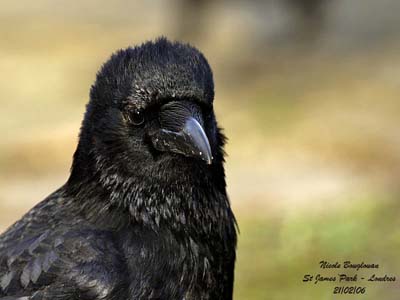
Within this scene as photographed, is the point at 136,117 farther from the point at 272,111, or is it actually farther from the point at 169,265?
the point at 272,111

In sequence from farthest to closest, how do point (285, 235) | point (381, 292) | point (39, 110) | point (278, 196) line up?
point (39, 110), point (278, 196), point (285, 235), point (381, 292)

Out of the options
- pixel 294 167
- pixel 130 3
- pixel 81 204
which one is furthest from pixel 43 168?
pixel 130 3

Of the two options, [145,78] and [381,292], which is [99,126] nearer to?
[145,78]

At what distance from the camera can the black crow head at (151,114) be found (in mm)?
5328

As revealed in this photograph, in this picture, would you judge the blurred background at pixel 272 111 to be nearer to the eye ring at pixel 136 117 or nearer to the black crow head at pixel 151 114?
the black crow head at pixel 151 114

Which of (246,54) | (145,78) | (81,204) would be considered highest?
(246,54)

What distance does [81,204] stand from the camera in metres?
5.58

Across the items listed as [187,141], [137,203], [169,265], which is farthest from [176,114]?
[169,265]

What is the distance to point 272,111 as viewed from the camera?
14.9 metres

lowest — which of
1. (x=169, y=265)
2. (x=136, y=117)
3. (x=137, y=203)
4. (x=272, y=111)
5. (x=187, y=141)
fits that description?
(x=169, y=265)

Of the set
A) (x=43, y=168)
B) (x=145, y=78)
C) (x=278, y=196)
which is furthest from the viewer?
(x=43, y=168)

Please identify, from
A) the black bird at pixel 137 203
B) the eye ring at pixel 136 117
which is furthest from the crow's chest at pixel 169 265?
the eye ring at pixel 136 117

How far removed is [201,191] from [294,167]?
7.15 meters

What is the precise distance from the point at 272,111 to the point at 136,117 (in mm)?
9607
